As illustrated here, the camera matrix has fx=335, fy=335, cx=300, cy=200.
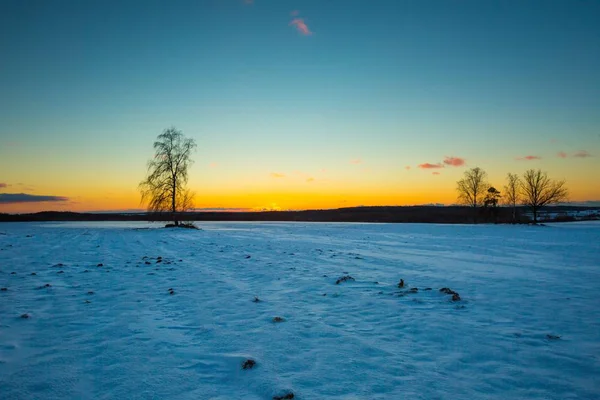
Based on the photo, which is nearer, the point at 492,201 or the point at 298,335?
the point at 298,335

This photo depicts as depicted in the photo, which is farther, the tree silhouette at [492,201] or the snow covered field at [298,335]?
the tree silhouette at [492,201]

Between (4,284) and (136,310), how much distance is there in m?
4.65

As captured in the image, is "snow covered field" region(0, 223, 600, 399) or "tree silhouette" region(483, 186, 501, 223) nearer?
"snow covered field" region(0, 223, 600, 399)

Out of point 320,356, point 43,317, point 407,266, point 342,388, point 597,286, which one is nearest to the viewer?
point 342,388

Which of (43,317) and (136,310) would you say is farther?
(136,310)

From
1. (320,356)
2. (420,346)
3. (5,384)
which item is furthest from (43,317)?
(420,346)

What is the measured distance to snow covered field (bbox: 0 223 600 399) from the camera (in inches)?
137

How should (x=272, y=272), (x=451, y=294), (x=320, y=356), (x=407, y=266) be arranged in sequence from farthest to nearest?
(x=407, y=266) → (x=272, y=272) → (x=451, y=294) → (x=320, y=356)

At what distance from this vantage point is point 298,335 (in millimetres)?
4969

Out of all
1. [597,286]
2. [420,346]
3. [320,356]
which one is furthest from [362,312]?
[597,286]

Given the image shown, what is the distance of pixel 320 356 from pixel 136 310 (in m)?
3.87

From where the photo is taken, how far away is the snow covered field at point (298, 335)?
137 inches

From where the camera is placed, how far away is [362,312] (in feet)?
20.2

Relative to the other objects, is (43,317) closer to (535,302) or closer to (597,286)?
(535,302)
